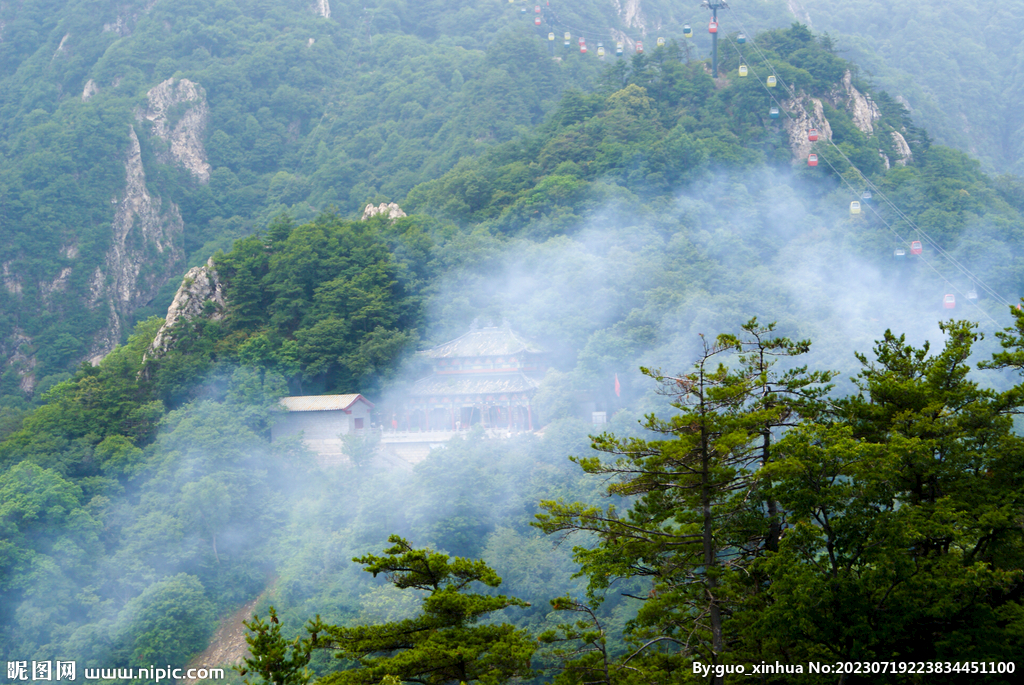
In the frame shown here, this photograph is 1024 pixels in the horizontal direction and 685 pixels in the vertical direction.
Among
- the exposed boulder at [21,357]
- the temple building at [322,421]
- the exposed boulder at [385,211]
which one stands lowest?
the temple building at [322,421]

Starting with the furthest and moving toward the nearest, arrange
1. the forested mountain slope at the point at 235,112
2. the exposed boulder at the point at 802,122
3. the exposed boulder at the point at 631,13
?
the exposed boulder at the point at 631,13
the forested mountain slope at the point at 235,112
the exposed boulder at the point at 802,122

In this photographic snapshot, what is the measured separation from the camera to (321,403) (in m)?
30.3

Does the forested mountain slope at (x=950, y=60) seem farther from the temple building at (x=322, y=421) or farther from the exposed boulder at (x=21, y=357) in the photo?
the exposed boulder at (x=21, y=357)

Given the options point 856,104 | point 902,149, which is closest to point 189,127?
point 856,104

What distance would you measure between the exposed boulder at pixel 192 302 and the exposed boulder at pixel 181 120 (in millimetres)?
31897

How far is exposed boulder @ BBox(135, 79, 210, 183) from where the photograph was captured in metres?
63.8

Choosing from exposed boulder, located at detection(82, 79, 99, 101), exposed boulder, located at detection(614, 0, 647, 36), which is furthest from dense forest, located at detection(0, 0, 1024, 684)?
exposed boulder, located at detection(614, 0, 647, 36)

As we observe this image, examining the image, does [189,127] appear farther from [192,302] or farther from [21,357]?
[192,302]

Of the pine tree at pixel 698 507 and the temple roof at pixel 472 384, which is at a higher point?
the temple roof at pixel 472 384

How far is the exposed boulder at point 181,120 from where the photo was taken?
63.8 metres

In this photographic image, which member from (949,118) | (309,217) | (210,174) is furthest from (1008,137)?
(210,174)

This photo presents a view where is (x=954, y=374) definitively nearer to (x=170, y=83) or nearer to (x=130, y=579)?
(x=130, y=579)

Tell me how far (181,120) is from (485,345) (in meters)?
42.5

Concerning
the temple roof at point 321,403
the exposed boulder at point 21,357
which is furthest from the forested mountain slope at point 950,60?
the exposed boulder at point 21,357
